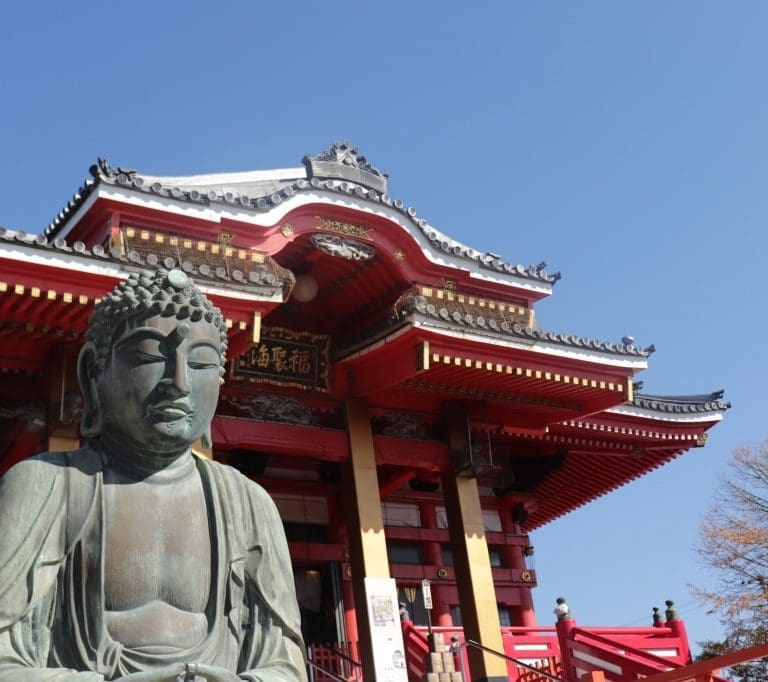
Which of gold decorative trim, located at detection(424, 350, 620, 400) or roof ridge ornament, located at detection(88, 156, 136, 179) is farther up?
roof ridge ornament, located at detection(88, 156, 136, 179)

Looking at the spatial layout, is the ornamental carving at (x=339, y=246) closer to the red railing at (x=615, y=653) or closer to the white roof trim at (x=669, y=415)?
the white roof trim at (x=669, y=415)

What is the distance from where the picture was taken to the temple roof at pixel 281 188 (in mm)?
11070

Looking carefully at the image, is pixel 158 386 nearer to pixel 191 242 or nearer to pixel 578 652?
pixel 191 242

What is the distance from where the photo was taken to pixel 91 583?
123 inches

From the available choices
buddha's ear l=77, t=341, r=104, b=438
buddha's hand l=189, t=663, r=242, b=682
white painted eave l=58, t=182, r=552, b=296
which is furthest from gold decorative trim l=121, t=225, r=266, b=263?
buddha's hand l=189, t=663, r=242, b=682

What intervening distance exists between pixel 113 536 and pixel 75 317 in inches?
263

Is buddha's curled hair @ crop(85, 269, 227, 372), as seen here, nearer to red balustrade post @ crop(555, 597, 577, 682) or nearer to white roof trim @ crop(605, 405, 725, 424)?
red balustrade post @ crop(555, 597, 577, 682)

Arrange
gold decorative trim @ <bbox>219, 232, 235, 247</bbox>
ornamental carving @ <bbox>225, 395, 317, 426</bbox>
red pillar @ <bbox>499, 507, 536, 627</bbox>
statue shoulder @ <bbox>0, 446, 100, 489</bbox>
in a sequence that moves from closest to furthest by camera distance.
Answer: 1. statue shoulder @ <bbox>0, 446, 100, 489</bbox>
2. gold decorative trim @ <bbox>219, 232, 235, 247</bbox>
3. ornamental carving @ <bbox>225, 395, 317, 426</bbox>
4. red pillar @ <bbox>499, 507, 536, 627</bbox>

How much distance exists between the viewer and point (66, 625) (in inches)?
121

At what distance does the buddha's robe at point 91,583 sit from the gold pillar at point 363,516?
8.47m

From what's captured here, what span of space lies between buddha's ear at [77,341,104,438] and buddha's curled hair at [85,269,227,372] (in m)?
0.04

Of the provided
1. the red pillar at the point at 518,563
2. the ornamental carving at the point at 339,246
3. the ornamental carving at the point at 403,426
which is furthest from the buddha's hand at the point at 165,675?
the red pillar at the point at 518,563

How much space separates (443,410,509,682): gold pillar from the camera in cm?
1199

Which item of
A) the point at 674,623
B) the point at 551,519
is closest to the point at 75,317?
the point at 674,623
